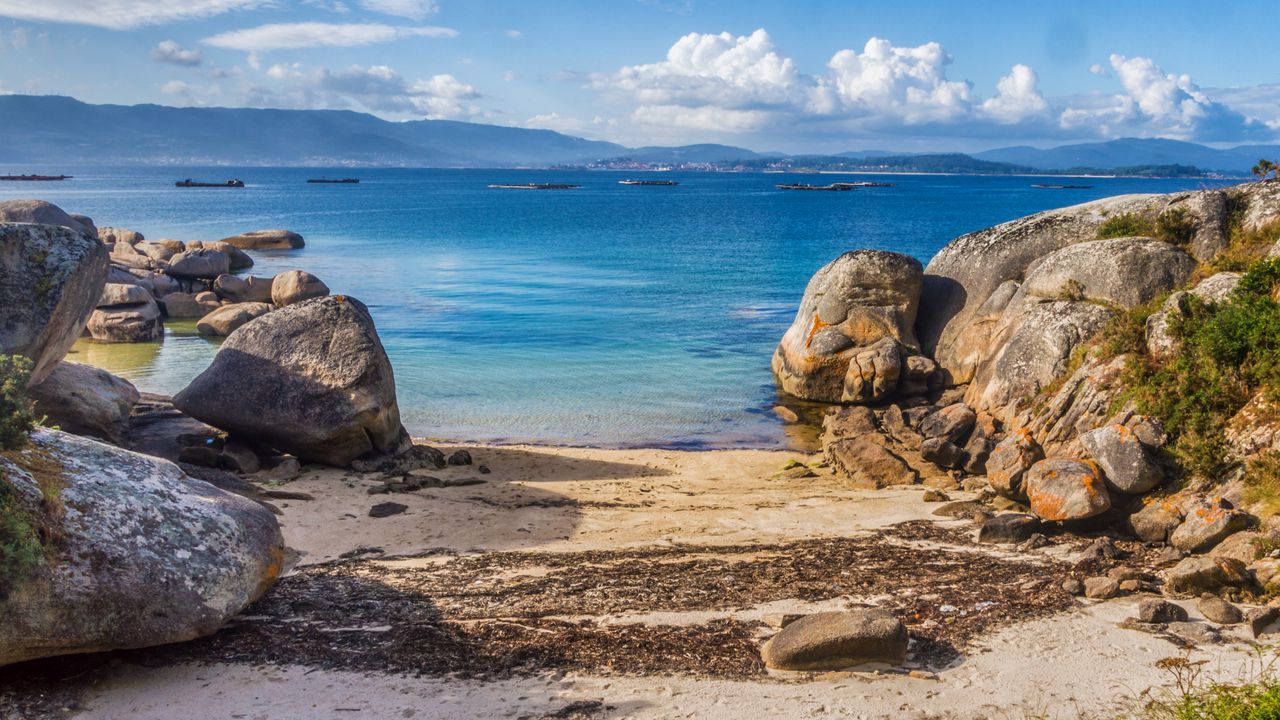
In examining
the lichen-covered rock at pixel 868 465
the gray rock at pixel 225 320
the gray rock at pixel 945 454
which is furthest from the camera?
the gray rock at pixel 225 320

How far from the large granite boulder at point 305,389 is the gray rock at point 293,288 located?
61.9 feet

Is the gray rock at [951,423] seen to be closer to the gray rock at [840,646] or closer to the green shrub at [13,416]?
the gray rock at [840,646]

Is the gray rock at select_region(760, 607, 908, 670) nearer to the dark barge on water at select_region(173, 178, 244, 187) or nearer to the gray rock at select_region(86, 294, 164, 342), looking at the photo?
Answer: the gray rock at select_region(86, 294, 164, 342)

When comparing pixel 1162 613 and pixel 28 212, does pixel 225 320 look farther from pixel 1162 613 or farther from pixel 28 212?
pixel 1162 613

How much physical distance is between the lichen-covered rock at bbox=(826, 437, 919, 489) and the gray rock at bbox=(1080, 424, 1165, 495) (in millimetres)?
2916

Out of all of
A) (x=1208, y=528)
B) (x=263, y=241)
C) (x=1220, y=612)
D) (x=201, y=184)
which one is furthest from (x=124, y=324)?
(x=201, y=184)

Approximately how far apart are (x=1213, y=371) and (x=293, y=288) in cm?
2938

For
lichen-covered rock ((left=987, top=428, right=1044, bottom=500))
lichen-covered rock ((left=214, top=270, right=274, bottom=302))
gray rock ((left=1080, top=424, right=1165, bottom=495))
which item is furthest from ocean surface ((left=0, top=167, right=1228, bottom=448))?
gray rock ((left=1080, top=424, right=1165, bottom=495))

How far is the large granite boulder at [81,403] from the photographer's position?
14.0 metres

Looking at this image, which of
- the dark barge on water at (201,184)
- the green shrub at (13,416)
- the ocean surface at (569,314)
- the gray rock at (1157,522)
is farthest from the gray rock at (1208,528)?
the dark barge on water at (201,184)

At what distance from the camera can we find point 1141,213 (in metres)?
19.1

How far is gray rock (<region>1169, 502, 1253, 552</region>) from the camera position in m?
10.3

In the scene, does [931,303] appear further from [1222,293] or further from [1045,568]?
[1045,568]

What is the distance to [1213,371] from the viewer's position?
12.4 m
